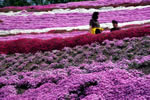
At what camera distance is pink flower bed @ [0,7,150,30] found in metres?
24.7

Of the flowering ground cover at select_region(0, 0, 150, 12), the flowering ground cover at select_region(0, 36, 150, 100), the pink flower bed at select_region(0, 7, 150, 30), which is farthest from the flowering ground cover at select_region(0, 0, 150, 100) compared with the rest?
the flowering ground cover at select_region(0, 0, 150, 12)

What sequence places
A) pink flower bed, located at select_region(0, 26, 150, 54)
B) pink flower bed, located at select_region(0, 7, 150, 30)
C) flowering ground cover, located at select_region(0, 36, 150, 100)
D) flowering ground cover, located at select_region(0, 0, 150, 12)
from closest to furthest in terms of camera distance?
1. flowering ground cover, located at select_region(0, 36, 150, 100)
2. pink flower bed, located at select_region(0, 26, 150, 54)
3. pink flower bed, located at select_region(0, 7, 150, 30)
4. flowering ground cover, located at select_region(0, 0, 150, 12)

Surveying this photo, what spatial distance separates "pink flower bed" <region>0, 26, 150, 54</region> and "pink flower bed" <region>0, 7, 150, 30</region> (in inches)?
471

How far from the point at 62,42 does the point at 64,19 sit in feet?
49.6

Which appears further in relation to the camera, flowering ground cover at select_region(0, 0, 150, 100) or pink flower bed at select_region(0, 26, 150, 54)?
pink flower bed at select_region(0, 26, 150, 54)

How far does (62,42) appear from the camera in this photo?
476 inches

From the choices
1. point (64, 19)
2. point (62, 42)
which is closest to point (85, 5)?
point (64, 19)

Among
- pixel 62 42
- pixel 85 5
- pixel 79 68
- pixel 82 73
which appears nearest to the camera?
pixel 82 73

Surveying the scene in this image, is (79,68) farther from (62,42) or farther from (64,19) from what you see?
(64,19)

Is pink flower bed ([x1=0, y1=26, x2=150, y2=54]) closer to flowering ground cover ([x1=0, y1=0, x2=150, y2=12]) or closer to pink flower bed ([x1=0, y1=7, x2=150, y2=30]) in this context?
pink flower bed ([x1=0, y1=7, x2=150, y2=30])

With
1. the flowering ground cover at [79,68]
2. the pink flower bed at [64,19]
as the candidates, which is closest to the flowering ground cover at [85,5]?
the pink flower bed at [64,19]

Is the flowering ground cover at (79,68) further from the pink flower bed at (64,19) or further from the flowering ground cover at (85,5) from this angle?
the flowering ground cover at (85,5)

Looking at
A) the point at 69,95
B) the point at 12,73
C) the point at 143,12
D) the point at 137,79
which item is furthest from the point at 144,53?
the point at 143,12

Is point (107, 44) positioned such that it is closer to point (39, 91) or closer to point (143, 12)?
point (39, 91)
